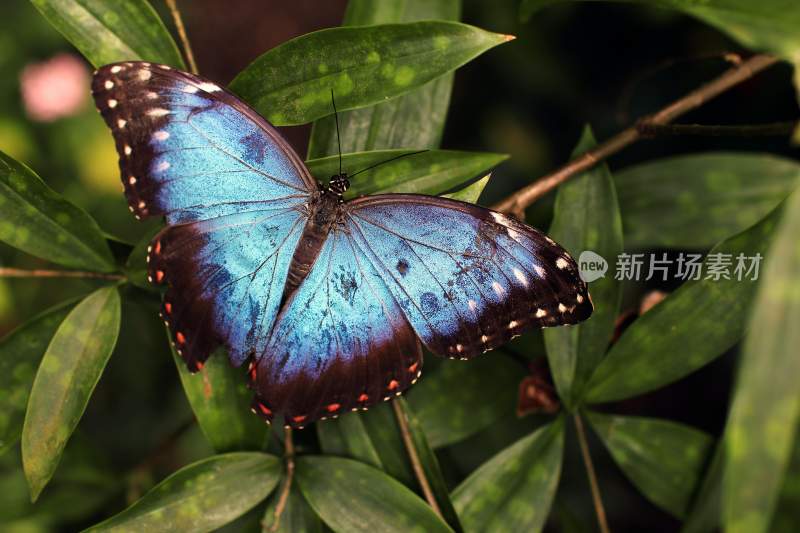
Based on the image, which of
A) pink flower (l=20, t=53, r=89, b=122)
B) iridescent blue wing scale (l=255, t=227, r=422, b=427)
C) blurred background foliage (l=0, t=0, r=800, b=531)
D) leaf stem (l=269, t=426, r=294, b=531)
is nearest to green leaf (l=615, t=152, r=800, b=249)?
blurred background foliage (l=0, t=0, r=800, b=531)

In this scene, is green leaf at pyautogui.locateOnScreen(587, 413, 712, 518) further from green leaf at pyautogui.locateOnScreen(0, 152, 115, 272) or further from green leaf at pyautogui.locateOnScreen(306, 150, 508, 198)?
green leaf at pyautogui.locateOnScreen(0, 152, 115, 272)

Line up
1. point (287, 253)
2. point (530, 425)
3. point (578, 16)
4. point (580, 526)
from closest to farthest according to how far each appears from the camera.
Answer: point (287, 253)
point (580, 526)
point (530, 425)
point (578, 16)

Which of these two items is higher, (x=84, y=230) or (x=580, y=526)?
(x=84, y=230)

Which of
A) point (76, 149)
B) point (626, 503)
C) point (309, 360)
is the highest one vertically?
point (76, 149)

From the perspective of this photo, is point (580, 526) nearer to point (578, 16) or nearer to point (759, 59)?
point (759, 59)

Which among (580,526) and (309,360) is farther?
(580,526)

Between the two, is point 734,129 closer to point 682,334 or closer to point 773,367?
point 682,334

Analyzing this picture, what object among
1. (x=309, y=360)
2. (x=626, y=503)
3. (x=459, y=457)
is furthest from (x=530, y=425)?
(x=309, y=360)
